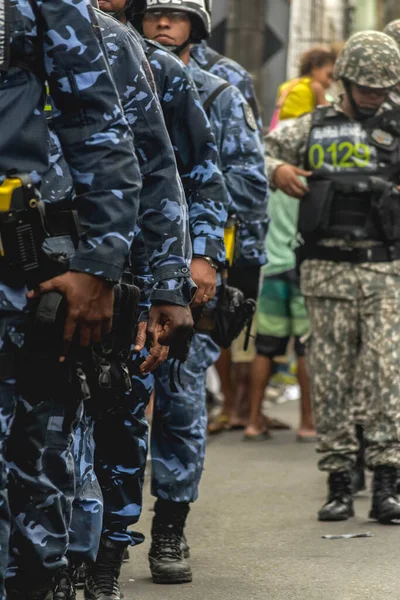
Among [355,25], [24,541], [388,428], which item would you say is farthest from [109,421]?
[355,25]

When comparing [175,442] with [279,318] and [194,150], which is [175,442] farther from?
[279,318]

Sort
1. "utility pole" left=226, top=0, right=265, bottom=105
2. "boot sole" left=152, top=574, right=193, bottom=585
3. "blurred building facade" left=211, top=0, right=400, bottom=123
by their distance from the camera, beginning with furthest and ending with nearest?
→ "utility pole" left=226, top=0, right=265, bottom=105
"blurred building facade" left=211, top=0, right=400, bottom=123
"boot sole" left=152, top=574, right=193, bottom=585

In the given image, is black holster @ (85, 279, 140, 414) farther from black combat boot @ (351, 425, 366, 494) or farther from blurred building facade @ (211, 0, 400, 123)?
blurred building facade @ (211, 0, 400, 123)

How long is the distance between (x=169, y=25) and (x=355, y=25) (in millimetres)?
21916

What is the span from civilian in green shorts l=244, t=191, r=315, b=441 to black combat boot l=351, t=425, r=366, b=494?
2273 millimetres

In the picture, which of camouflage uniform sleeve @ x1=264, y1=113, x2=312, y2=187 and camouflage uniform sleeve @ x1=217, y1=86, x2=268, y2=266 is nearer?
camouflage uniform sleeve @ x1=217, y1=86, x2=268, y2=266

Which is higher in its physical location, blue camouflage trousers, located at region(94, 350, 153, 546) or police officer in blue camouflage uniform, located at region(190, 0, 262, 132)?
police officer in blue camouflage uniform, located at region(190, 0, 262, 132)

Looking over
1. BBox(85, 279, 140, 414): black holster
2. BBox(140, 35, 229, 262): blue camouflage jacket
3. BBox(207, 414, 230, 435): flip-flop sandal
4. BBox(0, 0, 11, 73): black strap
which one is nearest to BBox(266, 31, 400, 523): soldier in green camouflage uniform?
BBox(140, 35, 229, 262): blue camouflage jacket

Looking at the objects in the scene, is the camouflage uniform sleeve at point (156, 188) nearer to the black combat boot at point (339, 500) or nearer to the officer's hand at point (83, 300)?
the officer's hand at point (83, 300)

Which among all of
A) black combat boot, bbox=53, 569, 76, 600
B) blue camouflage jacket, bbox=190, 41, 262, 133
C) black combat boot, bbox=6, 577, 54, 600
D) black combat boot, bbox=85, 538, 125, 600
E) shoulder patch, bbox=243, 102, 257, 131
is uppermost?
blue camouflage jacket, bbox=190, 41, 262, 133

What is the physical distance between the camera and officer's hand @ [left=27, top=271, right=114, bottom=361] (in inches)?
143

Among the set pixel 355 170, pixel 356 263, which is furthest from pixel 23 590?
pixel 355 170

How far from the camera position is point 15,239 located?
357 cm

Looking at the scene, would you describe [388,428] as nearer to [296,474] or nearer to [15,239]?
[296,474]
